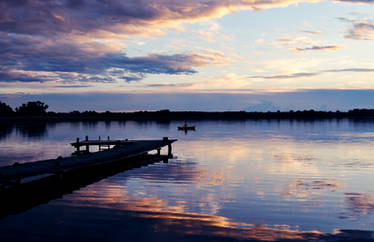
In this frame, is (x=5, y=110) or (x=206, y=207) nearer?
(x=206, y=207)

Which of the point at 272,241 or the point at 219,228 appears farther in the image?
the point at 219,228

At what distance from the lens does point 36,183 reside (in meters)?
22.0

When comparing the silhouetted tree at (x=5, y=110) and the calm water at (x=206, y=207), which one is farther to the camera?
the silhouetted tree at (x=5, y=110)

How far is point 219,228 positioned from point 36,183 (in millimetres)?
12686

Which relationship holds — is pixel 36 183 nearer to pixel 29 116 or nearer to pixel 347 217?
pixel 347 217

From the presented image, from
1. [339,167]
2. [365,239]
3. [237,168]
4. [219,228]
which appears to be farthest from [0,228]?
[339,167]

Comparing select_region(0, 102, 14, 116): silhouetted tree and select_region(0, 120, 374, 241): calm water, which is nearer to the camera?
select_region(0, 120, 374, 241): calm water

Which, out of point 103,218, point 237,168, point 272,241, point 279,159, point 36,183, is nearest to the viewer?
point 272,241

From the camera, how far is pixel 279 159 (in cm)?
3756

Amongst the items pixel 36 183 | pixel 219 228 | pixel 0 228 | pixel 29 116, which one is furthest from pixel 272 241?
pixel 29 116

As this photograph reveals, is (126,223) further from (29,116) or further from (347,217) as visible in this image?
(29,116)

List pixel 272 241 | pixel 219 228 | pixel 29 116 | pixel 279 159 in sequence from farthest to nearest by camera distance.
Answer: pixel 29 116, pixel 279 159, pixel 219 228, pixel 272 241

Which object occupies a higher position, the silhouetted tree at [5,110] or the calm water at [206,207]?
the silhouetted tree at [5,110]

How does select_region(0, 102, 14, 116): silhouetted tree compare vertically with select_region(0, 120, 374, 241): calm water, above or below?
above
